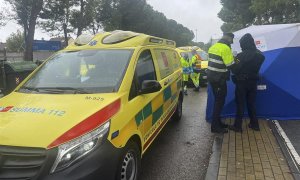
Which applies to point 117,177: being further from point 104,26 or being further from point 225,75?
point 104,26

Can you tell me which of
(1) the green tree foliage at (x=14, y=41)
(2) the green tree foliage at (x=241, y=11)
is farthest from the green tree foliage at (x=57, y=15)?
(1) the green tree foliage at (x=14, y=41)

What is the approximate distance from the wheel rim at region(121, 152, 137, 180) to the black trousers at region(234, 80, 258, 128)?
10.8ft

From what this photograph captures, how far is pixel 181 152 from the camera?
20.1 ft

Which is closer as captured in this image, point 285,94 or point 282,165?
point 282,165

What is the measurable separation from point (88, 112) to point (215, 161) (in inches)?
96.4

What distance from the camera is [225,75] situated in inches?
270

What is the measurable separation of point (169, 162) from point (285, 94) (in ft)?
10.9

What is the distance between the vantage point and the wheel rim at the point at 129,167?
4.00 meters

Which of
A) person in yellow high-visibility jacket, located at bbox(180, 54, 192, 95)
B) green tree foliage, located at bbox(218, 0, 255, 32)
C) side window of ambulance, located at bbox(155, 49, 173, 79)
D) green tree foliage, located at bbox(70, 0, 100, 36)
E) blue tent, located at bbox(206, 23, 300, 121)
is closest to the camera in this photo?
side window of ambulance, located at bbox(155, 49, 173, 79)

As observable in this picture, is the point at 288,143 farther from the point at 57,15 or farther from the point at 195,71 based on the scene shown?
the point at 57,15

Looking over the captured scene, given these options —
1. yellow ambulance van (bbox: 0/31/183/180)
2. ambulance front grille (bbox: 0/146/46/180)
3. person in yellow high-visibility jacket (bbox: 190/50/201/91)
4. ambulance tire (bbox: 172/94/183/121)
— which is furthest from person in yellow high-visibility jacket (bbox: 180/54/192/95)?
ambulance front grille (bbox: 0/146/46/180)

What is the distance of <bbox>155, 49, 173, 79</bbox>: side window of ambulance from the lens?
245 inches

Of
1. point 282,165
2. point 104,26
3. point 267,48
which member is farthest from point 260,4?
point 104,26

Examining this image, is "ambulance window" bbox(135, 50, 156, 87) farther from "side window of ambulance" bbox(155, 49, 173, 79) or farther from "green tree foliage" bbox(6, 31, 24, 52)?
"green tree foliage" bbox(6, 31, 24, 52)
